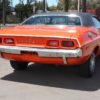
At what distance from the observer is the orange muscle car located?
6578 millimetres

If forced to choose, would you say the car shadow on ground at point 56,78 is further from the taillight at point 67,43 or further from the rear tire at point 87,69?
the taillight at point 67,43

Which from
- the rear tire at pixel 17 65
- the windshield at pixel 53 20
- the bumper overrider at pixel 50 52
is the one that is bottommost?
the rear tire at pixel 17 65

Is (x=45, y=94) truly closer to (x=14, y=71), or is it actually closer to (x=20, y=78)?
(x=20, y=78)

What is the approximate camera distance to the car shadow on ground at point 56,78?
682cm

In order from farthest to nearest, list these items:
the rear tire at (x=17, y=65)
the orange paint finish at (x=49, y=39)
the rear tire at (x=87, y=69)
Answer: the rear tire at (x=17, y=65), the rear tire at (x=87, y=69), the orange paint finish at (x=49, y=39)

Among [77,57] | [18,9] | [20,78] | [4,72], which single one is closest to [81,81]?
[77,57]

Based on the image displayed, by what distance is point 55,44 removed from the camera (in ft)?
21.9

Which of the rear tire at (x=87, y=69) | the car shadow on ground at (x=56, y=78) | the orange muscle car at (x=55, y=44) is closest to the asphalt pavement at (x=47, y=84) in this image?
the car shadow on ground at (x=56, y=78)

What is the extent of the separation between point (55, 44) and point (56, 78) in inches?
39.2

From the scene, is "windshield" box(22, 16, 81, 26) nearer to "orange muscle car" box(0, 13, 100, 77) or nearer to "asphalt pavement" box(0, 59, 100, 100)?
"orange muscle car" box(0, 13, 100, 77)

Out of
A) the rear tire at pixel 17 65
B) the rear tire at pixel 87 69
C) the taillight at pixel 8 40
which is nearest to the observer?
the taillight at pixel 8 40

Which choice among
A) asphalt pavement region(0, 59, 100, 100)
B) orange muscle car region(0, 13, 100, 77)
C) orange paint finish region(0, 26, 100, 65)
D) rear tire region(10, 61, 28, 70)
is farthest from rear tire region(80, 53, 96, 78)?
rear tire region(10, 61, 28, 70)

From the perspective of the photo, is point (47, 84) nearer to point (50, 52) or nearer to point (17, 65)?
point (50, 52)

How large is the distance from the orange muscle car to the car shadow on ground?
0.31m
